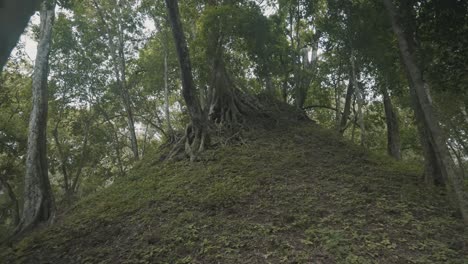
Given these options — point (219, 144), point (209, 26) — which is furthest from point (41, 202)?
point (209, 26)

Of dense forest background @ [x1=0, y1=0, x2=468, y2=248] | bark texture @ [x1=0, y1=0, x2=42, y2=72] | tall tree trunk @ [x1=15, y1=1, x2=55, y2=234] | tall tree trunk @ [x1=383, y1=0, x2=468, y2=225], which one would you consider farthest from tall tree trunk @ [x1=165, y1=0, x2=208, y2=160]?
bark texture @ [x1=0, y1=0, x2=42, y2=72]

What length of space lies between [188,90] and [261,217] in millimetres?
4155

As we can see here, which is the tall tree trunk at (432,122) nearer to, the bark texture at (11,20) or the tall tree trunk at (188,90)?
the tall tree trunk at (188,90)

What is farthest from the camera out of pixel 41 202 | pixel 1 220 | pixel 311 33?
pixel 1 220

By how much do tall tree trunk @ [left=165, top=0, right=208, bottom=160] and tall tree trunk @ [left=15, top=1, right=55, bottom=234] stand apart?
9.27ft

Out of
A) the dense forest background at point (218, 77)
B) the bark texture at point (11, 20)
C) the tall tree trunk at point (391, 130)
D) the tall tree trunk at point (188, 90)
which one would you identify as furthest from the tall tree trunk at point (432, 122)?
the tall tree trunk at point (391, 130)

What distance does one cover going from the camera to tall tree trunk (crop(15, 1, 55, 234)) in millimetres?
7754

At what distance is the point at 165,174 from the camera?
9.48m

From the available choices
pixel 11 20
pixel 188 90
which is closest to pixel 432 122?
pixel 188 90

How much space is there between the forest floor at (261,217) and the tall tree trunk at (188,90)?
75 cm

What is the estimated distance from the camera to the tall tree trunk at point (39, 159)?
775 cm

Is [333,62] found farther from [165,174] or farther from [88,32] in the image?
[88,32]

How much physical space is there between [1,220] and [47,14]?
51.4ft

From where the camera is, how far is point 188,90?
8930 millimetres
